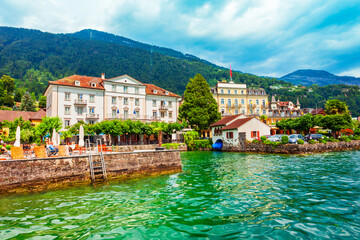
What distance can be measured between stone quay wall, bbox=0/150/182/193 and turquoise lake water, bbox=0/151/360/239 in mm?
870

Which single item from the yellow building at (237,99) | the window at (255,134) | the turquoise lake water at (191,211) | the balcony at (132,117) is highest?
the yellow building at (237,99)

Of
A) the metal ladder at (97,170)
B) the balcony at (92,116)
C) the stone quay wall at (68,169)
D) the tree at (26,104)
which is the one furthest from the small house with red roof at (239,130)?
the tree at (26,104)

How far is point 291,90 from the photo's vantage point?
178 meters

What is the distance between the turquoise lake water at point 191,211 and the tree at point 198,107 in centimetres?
4061

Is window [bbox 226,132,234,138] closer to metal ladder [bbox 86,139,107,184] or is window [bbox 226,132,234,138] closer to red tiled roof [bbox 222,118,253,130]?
red tiled roof [bbox 222,118,253,130]

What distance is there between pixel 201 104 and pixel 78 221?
49257mm

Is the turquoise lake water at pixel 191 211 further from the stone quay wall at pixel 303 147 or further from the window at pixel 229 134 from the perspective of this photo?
the window at pixel 229 134

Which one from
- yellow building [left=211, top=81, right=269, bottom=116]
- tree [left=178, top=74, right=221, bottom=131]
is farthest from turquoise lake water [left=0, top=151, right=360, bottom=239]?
yellow building [left=211, top=81, right=269, bottom=116]

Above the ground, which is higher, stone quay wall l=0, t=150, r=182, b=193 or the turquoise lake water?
stone quay wall l=0, t=150, r=182, b=193

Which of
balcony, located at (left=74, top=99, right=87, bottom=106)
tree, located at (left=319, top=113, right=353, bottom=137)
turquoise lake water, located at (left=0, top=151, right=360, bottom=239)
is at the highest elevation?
balcony, located at (left=74, top=99, right=87, bottom=106)

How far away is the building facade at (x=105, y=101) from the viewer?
152 feet

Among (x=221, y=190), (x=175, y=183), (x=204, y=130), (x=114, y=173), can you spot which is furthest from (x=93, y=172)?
(x=204, y=130)

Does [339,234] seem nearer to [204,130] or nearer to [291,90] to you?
[204,130]

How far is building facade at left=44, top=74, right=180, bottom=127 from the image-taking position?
46.2 metres
